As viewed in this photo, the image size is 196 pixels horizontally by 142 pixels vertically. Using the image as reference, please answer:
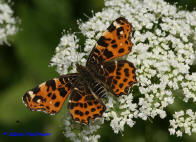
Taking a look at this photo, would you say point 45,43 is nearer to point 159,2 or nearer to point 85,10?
point 85,10

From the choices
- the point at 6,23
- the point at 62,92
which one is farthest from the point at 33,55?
the point at 62,92

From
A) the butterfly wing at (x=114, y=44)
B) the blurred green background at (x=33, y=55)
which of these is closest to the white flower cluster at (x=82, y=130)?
the butterfly wing at (x=114, y=44)

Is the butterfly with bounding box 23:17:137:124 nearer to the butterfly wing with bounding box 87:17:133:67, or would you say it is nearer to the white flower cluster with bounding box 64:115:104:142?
the butterfly wing with bounding box 87:17:133:67

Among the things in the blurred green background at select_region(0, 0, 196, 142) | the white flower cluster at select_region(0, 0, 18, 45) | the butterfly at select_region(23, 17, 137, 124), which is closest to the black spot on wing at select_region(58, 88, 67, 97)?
the butterfly at select_region(23, 17, 137, 124)

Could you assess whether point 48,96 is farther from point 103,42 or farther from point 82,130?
point 103,42

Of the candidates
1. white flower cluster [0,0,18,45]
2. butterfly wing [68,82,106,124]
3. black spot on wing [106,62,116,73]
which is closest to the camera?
butterfly wing [68,82,106,124]

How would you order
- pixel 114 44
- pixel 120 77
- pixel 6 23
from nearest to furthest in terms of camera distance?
pixel 120 77
pixel 114 44
pixel 6 23
